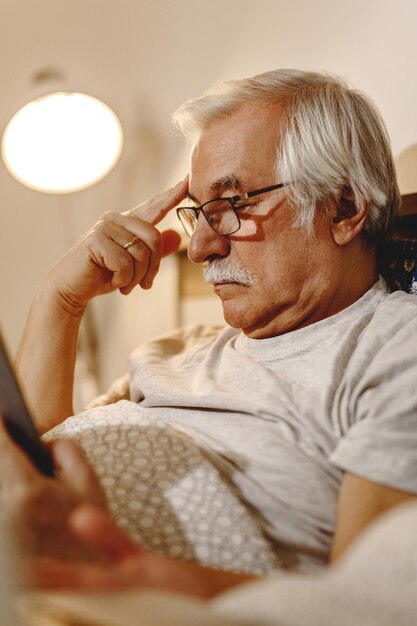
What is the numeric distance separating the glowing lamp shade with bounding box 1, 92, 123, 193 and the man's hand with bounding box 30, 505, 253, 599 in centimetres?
157

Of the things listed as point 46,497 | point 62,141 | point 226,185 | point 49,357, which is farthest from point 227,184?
point 62,141

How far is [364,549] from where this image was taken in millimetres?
510

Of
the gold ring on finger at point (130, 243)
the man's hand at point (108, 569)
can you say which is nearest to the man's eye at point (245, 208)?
the gold ring on finger at point (130, 243)

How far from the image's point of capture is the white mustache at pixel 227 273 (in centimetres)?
103

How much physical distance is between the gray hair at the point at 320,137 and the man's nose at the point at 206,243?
0.15 metres

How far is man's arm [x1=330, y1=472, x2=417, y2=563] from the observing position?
0.67 meters

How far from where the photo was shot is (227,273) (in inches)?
41.1

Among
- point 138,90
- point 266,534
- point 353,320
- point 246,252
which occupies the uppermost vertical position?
point 138,90

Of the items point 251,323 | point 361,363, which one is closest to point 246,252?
point 251,323

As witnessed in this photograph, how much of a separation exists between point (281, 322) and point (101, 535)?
0.63 meters

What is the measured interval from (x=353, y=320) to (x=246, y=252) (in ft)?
0.77

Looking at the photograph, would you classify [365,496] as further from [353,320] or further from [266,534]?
[353,320]

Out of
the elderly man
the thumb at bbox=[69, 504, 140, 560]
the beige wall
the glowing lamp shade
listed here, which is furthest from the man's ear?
the glowing lamp shade

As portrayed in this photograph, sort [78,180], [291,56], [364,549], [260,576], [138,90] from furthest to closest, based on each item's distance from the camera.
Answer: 1. [138,90]
2. [78,180]
3. [291,56]
4. [260,576]
5. [364,549]
